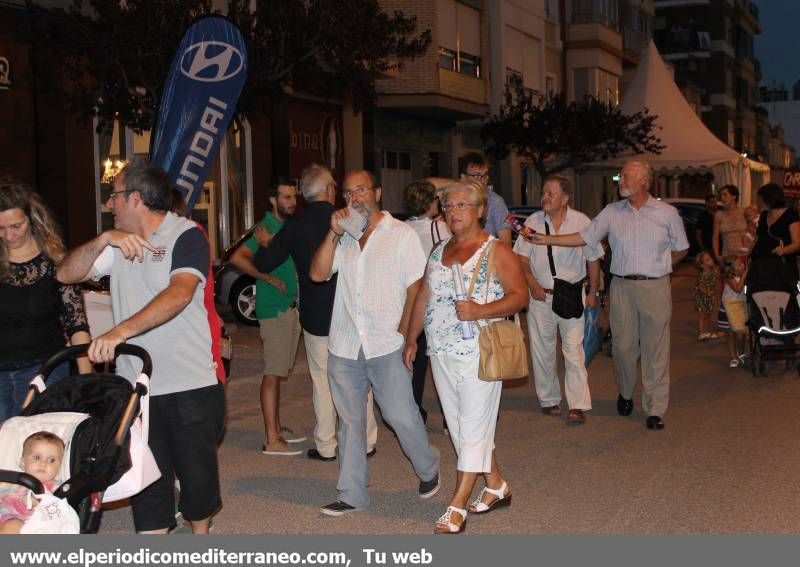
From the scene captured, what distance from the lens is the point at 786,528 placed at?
645 centimetres

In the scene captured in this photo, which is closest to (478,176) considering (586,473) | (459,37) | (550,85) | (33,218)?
(586,473)

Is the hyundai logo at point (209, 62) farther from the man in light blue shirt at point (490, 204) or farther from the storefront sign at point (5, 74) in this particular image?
the storefront sign at point (5, 74)

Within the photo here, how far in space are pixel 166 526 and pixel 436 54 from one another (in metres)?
27.7

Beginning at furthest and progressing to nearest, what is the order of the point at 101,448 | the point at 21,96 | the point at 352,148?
1. the point at 352,148
2. the point at 21,96
3. the point at 101,448

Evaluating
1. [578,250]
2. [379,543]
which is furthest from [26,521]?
[578,250]

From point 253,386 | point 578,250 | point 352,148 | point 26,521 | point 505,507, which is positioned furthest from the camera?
point 352,148

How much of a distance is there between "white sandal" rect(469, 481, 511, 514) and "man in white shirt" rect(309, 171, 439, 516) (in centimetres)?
56

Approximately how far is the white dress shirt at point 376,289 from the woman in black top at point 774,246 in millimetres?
6746

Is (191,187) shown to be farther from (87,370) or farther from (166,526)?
(166,526)

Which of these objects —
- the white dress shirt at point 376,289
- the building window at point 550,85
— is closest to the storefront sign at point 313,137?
the building window at point 550,85

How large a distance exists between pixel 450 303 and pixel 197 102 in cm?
694

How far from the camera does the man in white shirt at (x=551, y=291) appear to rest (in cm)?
983

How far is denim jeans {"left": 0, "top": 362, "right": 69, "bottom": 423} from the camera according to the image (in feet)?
19.7

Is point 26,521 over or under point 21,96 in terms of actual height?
A: under
